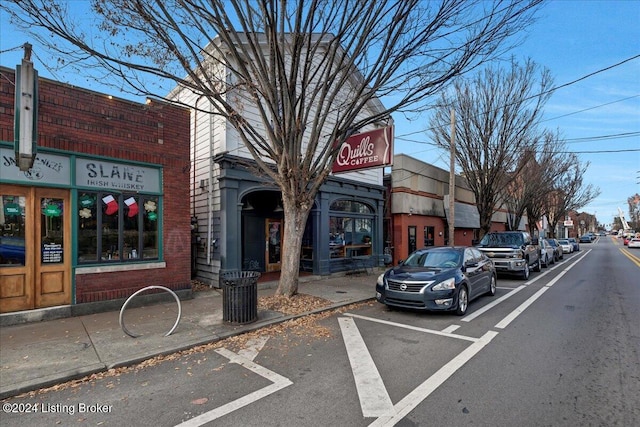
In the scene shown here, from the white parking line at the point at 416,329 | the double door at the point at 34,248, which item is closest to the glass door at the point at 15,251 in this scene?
the double door at the point at 34,248

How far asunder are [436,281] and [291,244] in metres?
3.41

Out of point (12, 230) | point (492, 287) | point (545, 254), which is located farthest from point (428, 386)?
point (545, 254)

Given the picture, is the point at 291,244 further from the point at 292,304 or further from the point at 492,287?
the point at 492,287

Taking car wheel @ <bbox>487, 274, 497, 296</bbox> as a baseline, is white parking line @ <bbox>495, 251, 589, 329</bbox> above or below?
below

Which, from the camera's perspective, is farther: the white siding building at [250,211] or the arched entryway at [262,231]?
the arched entryway at [262,231]

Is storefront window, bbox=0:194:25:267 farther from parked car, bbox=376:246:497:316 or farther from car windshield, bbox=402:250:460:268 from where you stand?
car windshield, bbox=402:250:460:268

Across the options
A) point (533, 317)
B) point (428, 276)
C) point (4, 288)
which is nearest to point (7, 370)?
point (4, 288)

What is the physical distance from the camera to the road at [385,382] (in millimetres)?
3449

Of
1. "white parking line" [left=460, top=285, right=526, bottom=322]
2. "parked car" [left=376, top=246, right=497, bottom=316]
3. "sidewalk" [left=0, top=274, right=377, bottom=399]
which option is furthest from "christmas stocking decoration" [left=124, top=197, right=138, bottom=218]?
"white parking line" [left=460, top=285, right=526, bottom=322]

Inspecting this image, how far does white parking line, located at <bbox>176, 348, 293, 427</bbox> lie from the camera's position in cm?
341

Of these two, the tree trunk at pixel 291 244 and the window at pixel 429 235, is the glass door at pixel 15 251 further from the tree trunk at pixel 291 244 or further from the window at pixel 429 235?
the window at pixel 429 235

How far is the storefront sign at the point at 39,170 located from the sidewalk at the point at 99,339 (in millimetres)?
2830

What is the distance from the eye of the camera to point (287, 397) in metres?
3.85

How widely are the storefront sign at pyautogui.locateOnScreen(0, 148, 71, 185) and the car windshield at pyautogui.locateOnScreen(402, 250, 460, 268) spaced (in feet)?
26.6
